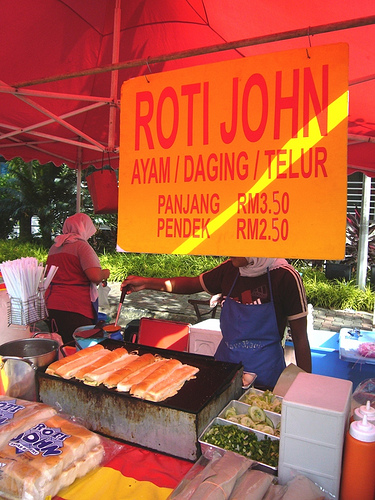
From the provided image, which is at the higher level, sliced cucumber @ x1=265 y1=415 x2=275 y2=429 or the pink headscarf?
the pink headscarf

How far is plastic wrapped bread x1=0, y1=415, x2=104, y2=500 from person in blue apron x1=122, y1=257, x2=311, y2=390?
1.42 meters

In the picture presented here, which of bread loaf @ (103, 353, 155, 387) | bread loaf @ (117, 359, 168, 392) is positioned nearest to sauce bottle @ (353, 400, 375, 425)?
bread loaf @ (117, 359, 168, 392)

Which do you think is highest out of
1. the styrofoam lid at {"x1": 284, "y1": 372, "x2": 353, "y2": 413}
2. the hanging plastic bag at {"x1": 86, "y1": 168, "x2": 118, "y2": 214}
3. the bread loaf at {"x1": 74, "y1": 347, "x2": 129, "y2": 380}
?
the hanging plastic bag at {"x1": 86, "y1": 168, "x2": 118, "y2": 214}

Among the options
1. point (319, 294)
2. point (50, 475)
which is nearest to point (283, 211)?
point (50, 475)

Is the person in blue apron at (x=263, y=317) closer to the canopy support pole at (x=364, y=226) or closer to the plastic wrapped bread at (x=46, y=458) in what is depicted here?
the plastic wrapped bread at (x=46, y=458)

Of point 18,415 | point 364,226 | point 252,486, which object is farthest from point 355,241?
point 18,415

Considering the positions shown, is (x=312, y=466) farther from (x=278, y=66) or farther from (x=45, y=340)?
(x=45, y=340)

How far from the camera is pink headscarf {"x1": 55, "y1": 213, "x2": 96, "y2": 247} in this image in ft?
13.9

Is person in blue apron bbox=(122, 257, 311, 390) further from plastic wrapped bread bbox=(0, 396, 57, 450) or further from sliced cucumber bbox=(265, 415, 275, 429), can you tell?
plastic wrapped bread bbox=(0, 396, 57, 450)

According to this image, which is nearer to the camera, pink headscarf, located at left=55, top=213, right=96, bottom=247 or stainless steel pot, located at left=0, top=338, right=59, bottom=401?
stainless steel pot, located at left=0, top=338, right=59, bottom=401

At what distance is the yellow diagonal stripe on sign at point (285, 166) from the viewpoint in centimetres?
140

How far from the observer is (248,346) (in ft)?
9.21

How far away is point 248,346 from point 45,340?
1400mm

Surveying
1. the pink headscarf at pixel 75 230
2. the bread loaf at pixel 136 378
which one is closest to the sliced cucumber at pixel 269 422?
the bread loaf at pixel 136 378
